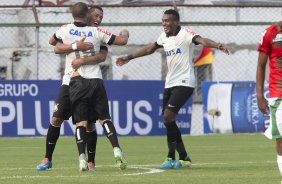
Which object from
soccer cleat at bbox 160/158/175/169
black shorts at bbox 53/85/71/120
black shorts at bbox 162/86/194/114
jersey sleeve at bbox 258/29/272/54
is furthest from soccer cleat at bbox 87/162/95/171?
jersey sleeve at bbox 258/29/272/54

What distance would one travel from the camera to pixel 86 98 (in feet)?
42.6

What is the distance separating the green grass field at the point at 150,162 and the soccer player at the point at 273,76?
1316 millimetres

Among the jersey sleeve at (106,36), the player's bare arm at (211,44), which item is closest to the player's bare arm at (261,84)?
the player's bare arm at (211,44)

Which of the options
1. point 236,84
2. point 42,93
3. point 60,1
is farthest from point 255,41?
point 42,93

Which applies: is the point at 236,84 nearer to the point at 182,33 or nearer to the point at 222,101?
the point at 222,101

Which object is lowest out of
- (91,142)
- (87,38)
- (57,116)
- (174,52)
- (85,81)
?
A: (91,142)

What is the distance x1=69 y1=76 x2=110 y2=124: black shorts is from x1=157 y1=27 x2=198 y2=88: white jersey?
5.34 ft

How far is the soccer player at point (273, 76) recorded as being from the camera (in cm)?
974

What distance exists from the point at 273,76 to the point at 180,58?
4600 mm

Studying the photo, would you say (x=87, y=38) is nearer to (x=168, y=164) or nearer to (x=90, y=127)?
(x=90, y=127)

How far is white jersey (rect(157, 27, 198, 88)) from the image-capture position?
14398 mm

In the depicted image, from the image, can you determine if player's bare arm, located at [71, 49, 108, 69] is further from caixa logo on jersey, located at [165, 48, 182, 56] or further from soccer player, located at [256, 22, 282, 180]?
soccer player, located at [256, 22, 282, 180]

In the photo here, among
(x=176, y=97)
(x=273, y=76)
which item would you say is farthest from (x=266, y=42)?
(x=176, y=97)

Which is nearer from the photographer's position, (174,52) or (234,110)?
(174,52)
